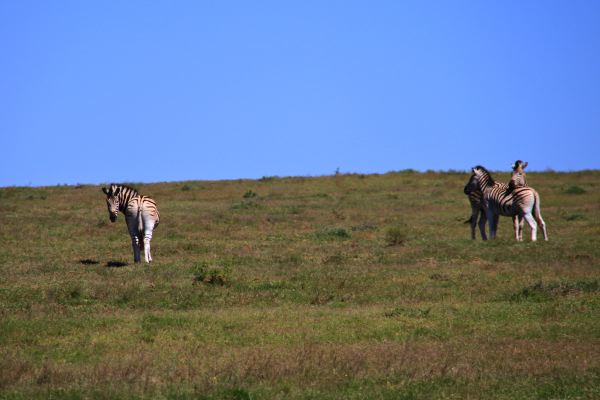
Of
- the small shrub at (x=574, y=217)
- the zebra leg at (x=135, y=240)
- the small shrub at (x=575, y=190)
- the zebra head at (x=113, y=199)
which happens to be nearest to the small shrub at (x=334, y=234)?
the zebra leg at (x=135, y=240)

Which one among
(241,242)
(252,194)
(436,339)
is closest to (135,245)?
(241,242)

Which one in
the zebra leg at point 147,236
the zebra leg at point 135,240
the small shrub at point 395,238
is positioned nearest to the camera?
the zebra leg at point 147,236

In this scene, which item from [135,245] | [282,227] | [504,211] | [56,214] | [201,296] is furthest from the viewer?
[56,214]

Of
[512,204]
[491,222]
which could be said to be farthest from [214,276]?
[491,222]

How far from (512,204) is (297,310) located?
1187cm

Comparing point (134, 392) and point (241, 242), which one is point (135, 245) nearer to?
point (241, 242)

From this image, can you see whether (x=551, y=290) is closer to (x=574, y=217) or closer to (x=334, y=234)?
(x=334, y=234)

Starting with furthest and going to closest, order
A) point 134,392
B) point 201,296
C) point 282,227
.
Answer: point 282,227 → point 201,296 → point 134,392

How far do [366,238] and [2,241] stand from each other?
1080cm

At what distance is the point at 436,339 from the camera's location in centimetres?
1466

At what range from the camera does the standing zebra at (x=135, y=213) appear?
963 inches

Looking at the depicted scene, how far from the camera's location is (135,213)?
81.5 ft

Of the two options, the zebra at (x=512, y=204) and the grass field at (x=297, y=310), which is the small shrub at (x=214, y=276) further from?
the zebra at (x=512, y=204)

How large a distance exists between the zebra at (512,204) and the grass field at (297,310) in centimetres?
95
